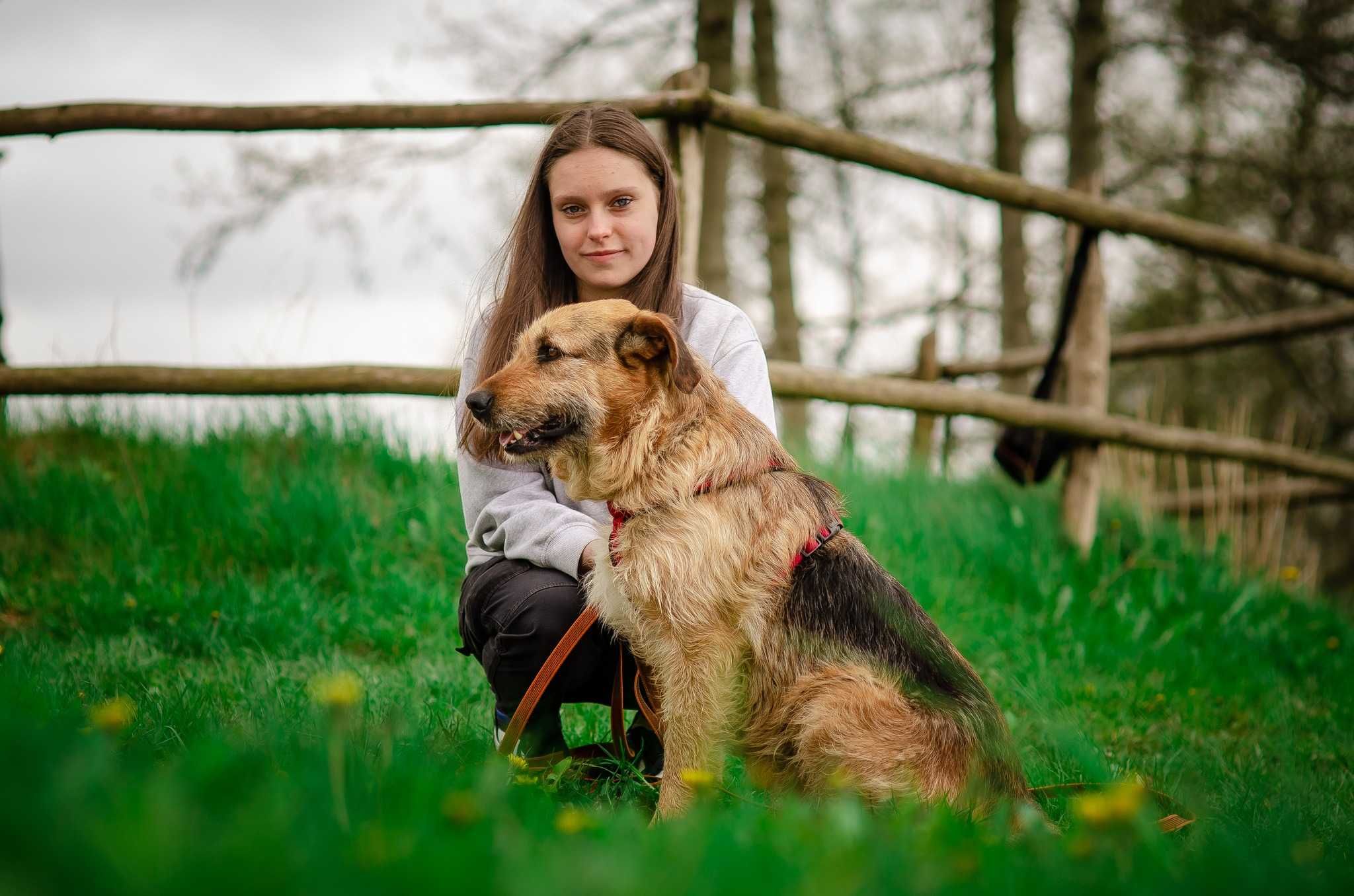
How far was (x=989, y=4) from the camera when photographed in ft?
43.8

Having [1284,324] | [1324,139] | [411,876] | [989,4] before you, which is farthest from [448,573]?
[1324,139]

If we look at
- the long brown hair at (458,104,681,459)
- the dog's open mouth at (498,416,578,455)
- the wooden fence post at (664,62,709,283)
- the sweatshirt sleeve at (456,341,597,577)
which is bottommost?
the sweatshirt sleeve at (456,341,597,577)

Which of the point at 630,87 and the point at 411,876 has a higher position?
the point at 630,87

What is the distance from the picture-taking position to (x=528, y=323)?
3.69 m

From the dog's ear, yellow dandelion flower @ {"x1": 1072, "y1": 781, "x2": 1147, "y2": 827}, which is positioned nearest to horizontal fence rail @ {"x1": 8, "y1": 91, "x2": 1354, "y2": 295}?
the dog's ear

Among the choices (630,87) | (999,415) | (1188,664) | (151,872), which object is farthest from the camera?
(630,87)

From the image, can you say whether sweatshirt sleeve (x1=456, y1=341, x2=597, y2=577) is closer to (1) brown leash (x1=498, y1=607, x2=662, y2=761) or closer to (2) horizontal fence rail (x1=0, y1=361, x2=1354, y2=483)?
(1) brown leash (x1=498, y1=607, x2=662, y2=761)

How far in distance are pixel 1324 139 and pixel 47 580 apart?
15484 mm

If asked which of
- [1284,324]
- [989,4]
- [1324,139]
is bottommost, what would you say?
[1284,324]

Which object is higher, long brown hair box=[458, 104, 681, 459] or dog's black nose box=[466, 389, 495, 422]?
long brown hair box=[458, 104, 681, 459]

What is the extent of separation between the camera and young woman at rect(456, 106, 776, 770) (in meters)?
3.41

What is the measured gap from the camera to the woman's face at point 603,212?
11.7ft

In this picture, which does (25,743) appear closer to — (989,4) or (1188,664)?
(1188,664)

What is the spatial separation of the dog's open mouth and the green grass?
0.93m
